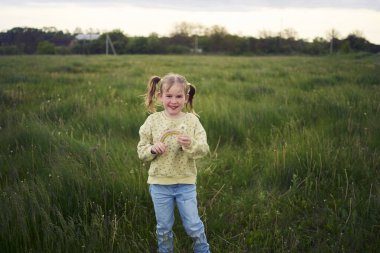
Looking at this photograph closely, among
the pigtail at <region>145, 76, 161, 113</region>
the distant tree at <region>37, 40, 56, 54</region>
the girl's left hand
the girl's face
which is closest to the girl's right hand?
the girl's left hand

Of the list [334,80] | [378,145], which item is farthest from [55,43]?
[378,145]

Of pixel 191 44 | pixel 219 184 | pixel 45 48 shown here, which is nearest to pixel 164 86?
pixel 219 184

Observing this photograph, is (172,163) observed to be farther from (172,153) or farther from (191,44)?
(191,44)

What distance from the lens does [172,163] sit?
6.88 feet

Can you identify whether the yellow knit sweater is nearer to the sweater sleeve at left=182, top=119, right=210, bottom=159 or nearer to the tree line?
the sweater sleeve at left=182, top=119, right=210, bottom=159

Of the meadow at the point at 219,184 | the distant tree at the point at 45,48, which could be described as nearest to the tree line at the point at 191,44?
the distant tree at the point at 45,48

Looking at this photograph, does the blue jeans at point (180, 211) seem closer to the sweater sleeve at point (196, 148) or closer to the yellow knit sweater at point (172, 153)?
the yellow knit sweater at point (172, 153)

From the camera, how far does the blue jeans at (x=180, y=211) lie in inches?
82.0

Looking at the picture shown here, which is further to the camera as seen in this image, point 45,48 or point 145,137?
point 45,48

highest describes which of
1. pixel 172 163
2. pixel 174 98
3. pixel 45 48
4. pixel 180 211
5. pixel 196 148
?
pixel 45 48

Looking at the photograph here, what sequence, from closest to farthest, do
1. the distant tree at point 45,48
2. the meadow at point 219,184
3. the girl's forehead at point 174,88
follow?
the girl's forehead at point 174,88 → the meadow at point 219,184 → the distant tree at point 45,48

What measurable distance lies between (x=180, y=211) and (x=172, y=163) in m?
0.29

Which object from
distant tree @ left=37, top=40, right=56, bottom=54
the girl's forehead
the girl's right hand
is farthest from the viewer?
distant tree @ left=37, top=40, right=56, bottom=54

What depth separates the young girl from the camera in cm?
208
